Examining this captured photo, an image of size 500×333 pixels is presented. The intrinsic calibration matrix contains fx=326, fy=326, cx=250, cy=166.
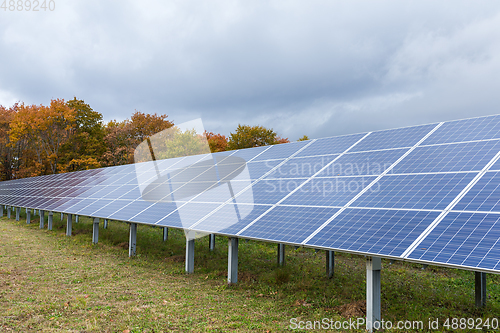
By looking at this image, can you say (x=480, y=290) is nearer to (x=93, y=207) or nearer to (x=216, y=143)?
(x=93, y=207)

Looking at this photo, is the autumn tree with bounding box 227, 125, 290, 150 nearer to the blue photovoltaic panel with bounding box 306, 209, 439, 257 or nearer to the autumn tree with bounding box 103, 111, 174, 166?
the autumn tree with bounding box 103, 111, 174, 166

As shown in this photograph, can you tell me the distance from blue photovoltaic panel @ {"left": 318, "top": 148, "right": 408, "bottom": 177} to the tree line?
4182 centimetres

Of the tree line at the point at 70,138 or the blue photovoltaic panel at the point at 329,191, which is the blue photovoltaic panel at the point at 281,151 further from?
the tree line at the point at 70,138

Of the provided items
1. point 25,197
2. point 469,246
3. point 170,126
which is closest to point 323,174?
point 469,246

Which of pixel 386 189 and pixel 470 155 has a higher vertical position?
pixel 470 155

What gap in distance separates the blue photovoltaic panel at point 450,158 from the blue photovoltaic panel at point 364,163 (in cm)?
57

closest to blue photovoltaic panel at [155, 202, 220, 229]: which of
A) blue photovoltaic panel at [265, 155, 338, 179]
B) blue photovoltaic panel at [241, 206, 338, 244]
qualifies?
blue photovoltaic panel at [241, 206, 338, 244]

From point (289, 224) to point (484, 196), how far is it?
5940 mm

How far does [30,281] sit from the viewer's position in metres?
13.5

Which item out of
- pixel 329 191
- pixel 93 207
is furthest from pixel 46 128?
pixel 329 191

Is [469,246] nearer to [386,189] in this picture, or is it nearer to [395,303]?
[386,189]

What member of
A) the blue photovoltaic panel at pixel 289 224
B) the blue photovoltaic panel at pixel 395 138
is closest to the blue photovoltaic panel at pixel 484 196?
the blue photovoltaic panel at pixel 289 224

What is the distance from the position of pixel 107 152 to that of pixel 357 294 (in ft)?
183

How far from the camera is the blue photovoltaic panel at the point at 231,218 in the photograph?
42.0 ft
